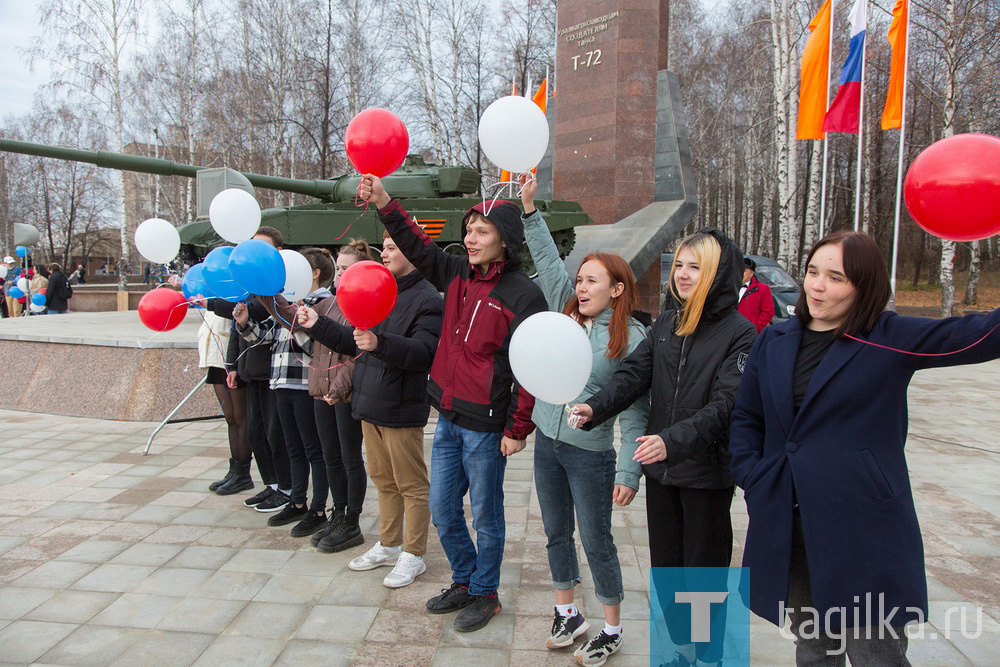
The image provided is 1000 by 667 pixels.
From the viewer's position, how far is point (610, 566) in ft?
8.39

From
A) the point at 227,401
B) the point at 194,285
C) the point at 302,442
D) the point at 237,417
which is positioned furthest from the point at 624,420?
the point at 227,401

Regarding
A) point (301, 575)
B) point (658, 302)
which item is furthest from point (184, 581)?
point (658, 302)

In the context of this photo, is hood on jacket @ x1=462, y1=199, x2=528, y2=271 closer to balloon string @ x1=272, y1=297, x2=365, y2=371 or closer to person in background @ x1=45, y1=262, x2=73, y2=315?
balloon string @ x1=272, y1=297, x2=365, y2=371

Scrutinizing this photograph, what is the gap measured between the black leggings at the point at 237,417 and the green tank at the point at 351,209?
589cm

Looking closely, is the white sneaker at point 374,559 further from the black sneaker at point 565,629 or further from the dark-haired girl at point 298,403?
the black sneaker at point 565,629

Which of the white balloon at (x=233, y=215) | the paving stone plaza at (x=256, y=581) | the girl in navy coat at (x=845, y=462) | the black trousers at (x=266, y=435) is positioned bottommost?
the paving stone plaza at (x=256, y=581)

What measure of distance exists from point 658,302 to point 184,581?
11139 millimetres

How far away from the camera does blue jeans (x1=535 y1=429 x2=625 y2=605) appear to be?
2529 mm

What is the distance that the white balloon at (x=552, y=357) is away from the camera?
220 centimetres

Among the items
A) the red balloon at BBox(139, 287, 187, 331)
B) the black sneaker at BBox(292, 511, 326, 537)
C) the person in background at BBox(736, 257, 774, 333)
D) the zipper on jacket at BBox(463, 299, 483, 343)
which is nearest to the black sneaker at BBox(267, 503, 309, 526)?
the black sneaker at BBox(292, 511, 326, 537)

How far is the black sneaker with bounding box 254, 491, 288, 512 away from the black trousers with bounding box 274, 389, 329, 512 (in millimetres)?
280

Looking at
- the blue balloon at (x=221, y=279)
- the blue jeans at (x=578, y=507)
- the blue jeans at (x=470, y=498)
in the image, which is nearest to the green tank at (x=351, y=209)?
the blue balloon at (x=221, y=279)

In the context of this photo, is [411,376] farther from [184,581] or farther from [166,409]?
[166,409]

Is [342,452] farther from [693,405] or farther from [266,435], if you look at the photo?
[693,405]
